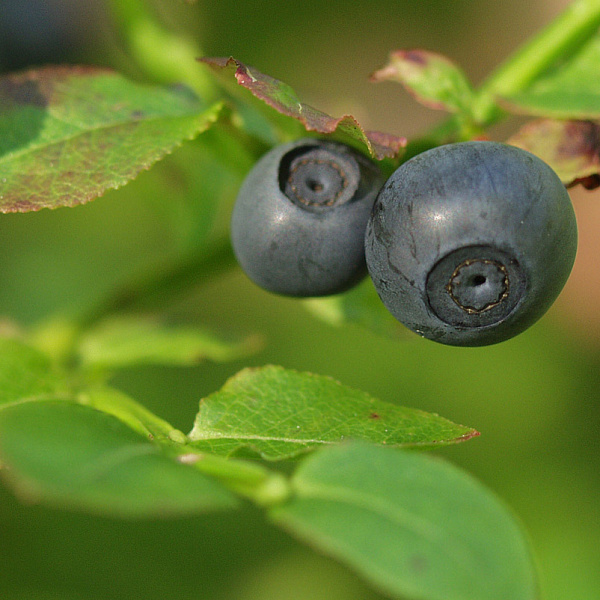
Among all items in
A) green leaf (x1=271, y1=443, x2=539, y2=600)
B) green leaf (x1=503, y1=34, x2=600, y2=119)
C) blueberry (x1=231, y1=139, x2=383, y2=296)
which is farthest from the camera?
green leaf (x1=503, y1=34, x2=600, y2=119)

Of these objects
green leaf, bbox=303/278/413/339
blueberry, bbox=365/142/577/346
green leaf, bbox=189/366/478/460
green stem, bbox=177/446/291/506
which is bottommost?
green stem, bbox=177/446/291/506

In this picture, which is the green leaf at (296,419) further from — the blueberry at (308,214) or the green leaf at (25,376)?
the green leaf at (25,376)

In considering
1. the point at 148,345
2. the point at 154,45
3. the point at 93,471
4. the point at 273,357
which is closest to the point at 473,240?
the point at 93,471

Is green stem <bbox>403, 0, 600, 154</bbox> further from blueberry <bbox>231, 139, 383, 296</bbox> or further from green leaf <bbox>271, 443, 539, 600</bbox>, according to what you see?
green leaf <bbox>271, 443, 539, 600</bbox>

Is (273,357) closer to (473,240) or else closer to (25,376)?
(25,376)

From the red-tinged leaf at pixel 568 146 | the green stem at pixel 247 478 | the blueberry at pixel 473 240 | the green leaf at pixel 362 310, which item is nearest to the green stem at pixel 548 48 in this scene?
the red-tinged leaf at pixel 568 146

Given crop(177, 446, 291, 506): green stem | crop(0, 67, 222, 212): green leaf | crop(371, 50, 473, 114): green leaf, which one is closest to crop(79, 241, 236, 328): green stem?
crop(0, 67, 222, 212): green leaf

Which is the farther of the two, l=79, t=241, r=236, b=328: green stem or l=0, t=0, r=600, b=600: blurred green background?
l=0, t=0, r=600, b=600: blurred green background
